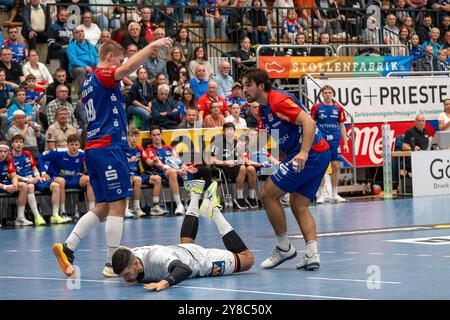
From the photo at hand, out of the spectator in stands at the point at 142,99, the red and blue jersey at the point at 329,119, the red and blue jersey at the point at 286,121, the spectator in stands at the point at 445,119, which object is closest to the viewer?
the red and blue jersey at the point at 286,121

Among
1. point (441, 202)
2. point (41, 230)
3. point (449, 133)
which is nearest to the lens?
point (41, 230)

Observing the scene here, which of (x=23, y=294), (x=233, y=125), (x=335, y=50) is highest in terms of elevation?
(x=335, y=50)

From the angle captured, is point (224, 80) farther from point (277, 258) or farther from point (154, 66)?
point (277, 258)

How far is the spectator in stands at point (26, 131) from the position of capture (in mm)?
17688

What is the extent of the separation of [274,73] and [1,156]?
7.24m

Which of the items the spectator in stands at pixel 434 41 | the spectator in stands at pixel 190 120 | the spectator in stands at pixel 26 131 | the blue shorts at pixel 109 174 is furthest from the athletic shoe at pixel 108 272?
the spectator in stands at pixel 434 41

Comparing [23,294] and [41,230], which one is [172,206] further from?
[23,294]

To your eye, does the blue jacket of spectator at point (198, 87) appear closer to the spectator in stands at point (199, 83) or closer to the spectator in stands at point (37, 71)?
the spectator in stands at point (199, 83)

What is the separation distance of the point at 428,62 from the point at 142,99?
29.0ft

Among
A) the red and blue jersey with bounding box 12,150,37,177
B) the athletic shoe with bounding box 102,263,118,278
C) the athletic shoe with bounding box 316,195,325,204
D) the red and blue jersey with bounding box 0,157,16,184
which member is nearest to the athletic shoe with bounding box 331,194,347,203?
the athletic shoe with bounding box 316,195,325,204

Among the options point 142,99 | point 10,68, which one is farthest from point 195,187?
point 10,68

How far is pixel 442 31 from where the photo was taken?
27812 mm

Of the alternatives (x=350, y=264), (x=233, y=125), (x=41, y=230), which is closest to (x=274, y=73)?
(x=233, y=125)

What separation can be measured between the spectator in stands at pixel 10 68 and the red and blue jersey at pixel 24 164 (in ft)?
7.77
